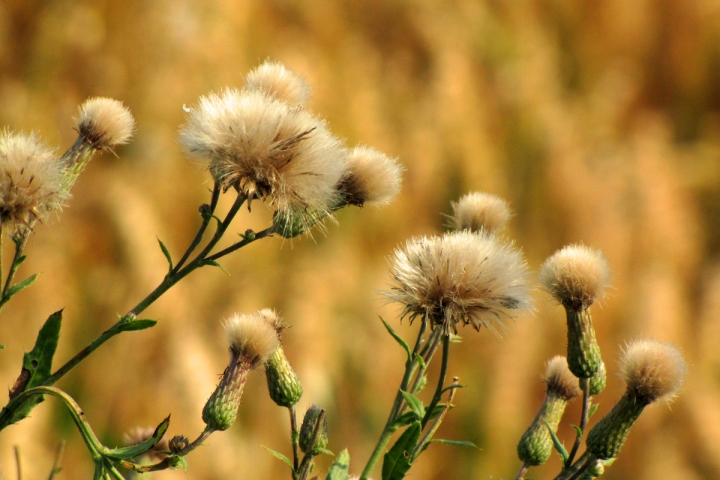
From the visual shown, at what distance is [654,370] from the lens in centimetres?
160

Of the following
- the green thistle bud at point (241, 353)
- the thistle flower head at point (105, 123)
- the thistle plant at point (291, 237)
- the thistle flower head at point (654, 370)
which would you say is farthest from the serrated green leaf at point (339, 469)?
the thistle flower head at point (105, 123)

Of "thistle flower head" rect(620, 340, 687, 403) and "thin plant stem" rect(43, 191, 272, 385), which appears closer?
"thin plant stem" rect(43, 191, 272, 385)

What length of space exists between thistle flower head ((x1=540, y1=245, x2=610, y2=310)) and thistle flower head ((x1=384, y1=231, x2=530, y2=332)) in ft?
0.37

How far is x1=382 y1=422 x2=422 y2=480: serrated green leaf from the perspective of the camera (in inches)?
56.1

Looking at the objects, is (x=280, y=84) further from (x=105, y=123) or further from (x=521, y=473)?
(x=521, y=473)

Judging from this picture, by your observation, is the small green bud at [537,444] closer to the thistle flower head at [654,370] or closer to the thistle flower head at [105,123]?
the thistle flower head at [654,370]

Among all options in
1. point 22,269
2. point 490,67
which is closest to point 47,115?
point 22,269

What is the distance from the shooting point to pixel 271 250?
736cm

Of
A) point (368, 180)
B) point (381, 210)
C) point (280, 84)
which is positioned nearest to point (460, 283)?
point (368, 180)

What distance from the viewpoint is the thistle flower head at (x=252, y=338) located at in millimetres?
1667

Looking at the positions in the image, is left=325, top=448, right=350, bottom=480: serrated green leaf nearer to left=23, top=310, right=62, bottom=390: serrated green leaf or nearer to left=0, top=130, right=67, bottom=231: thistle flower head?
left=23, top=310, right=62, bottom=390: serrated green leaf

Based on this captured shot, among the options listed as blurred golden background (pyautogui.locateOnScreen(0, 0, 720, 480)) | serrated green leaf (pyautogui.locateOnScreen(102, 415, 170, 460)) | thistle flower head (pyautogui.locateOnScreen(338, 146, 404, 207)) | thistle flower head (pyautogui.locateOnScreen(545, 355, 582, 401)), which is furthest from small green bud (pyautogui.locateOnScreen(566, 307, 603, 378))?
blurred golden background (pyautogui.locateOnScreen(0, 0, 720, 480))

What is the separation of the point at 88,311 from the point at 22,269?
686mm

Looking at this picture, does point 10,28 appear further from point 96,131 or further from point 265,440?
point 96,131
